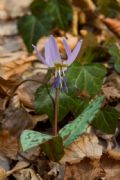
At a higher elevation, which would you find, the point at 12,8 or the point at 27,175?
the point at 27,175

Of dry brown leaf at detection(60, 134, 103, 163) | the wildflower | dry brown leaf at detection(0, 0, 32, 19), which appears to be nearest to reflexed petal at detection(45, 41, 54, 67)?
the wildflower

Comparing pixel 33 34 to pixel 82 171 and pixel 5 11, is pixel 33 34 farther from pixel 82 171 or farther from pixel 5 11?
pixel 82 171

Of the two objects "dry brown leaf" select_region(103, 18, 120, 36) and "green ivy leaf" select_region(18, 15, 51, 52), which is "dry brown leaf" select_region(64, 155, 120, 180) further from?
"dry brown leaf" select_region(103, 18, 120, 36)

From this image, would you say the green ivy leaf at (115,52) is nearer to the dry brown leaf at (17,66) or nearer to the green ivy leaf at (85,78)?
the green ivy leaf at (85,78)

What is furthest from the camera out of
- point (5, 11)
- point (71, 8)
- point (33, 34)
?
point (5, 11)

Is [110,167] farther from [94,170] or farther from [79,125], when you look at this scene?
[79,125]

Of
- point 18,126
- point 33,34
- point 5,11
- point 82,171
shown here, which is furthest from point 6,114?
point 5,11

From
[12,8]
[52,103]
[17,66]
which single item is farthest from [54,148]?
[12,8]
